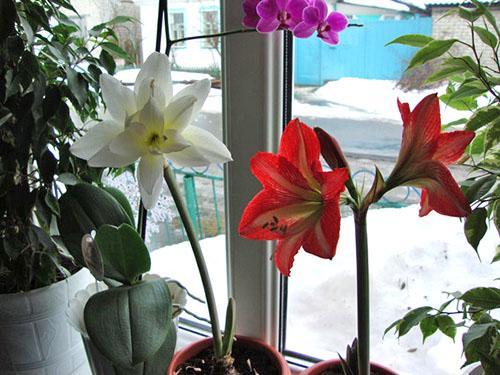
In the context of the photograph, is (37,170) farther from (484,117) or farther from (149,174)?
(484,117)

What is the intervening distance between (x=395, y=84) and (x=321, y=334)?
57cm

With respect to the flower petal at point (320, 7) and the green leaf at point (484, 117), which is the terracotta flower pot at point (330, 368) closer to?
the green leaf at point (484, 117)

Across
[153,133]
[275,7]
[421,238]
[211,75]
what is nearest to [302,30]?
[275,7]

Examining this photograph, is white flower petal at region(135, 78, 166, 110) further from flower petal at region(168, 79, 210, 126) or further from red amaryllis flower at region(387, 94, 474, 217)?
red amaryllis flower at region(387, 94, 474, 217)

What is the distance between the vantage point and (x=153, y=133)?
69 centimetres

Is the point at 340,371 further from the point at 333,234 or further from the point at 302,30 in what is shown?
the point at 302,30

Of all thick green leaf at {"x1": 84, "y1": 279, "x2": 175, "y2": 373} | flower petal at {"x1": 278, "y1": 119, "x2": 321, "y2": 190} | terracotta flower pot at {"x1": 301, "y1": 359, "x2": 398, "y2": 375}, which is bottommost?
terracotta flower pot at {"x1": 301, "y1": 359, "x2": 398, "y2": 375}

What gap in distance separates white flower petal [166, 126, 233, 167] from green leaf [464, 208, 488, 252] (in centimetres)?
33

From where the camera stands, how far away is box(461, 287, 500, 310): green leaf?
647 millimetres

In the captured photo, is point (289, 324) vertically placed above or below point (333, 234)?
below

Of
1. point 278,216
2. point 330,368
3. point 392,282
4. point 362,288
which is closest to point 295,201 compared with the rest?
point 278,216

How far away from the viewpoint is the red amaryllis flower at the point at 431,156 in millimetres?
577

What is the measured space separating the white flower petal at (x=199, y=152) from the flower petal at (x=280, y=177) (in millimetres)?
123

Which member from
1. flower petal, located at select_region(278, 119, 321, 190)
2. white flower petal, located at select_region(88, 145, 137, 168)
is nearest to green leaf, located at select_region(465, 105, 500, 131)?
flower petal, located at select_region(278, 119, 321, 190)
